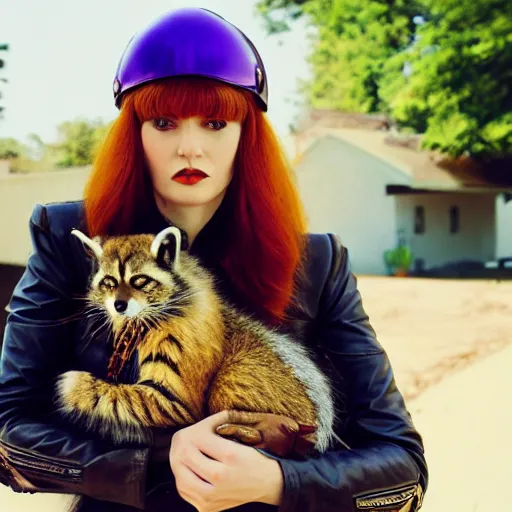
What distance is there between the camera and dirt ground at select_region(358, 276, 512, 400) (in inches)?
252

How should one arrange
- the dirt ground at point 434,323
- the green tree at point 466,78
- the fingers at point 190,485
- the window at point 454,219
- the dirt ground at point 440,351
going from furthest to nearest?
1. the window at point 454,219
2. the green tree at point 466,78
3. the dirt ground at point 434,323
4. the dirt ground at point 440,351
5. the fingers at point 190,485

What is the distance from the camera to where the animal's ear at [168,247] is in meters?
1.14

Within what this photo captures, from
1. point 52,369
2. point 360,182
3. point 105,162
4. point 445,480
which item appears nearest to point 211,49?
point 105,162

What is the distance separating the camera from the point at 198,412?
3.72 ft

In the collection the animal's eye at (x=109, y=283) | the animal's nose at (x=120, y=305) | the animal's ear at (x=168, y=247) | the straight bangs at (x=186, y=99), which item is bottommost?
the animal's nose at (x=120, y=305)

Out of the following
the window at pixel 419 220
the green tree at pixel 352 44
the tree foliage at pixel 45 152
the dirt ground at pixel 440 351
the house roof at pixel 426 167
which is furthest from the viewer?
the green tree at pixel 352 44

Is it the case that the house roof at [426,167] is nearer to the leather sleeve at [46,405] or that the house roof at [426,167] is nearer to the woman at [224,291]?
the woman at [224,291]

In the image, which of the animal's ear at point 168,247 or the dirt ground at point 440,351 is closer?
the animal's ear at point 168,247

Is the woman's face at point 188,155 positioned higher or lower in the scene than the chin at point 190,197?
higher

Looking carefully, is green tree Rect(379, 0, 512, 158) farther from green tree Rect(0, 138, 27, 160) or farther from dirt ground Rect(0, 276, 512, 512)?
green tree Rect(0, 138, 27, 160)

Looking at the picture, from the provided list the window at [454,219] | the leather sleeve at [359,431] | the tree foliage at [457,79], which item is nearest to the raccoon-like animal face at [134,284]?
the leather sleeve at [359,431]

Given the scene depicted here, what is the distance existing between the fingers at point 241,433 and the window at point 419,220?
14.2m

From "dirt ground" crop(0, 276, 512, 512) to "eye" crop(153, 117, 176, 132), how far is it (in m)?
0.77

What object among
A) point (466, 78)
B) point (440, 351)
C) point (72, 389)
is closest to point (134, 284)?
point (72, 389)
